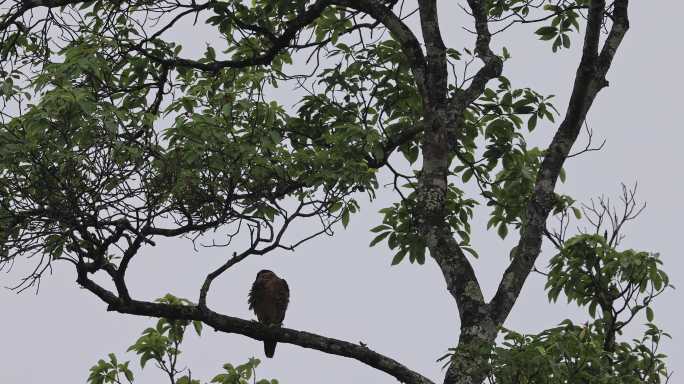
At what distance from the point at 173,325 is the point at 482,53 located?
4.08m

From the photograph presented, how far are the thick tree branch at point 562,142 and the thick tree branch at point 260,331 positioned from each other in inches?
38.6

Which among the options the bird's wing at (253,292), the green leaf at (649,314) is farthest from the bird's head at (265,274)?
the green leaf at (649,314)

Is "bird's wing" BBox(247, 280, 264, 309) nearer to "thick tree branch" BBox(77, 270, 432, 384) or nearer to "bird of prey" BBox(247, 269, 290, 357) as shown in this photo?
"bird of prey" BBox(247, 269, 290, 357)

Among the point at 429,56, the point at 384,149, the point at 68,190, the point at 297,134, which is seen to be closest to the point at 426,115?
the point at 429,56

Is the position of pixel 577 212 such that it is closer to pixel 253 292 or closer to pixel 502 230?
pixel 502 230

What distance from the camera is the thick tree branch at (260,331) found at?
7488 millimetres

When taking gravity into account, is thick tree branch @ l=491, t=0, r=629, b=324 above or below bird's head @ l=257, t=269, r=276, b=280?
below

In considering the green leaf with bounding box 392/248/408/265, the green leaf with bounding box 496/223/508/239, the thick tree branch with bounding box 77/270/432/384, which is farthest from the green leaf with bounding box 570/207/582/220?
the thick tree branch with bounding box 77/270/432/384

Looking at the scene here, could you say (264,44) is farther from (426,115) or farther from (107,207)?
(107,207)

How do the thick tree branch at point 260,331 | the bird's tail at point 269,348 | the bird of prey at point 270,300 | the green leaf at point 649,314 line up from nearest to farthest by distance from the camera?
1. the thick tree branch at point 260,331
2. the green leaf at point 649,314
3. the bird's tail at point 269,348
4. the bird of prey at point 270,300

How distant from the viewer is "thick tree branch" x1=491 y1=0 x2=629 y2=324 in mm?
7602

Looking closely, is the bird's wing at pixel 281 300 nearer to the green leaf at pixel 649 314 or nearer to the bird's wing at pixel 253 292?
the bird's wing at pixel 253 292

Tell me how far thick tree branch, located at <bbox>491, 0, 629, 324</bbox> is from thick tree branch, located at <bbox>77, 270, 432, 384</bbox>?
0.98 m

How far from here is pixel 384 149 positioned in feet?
30.4
